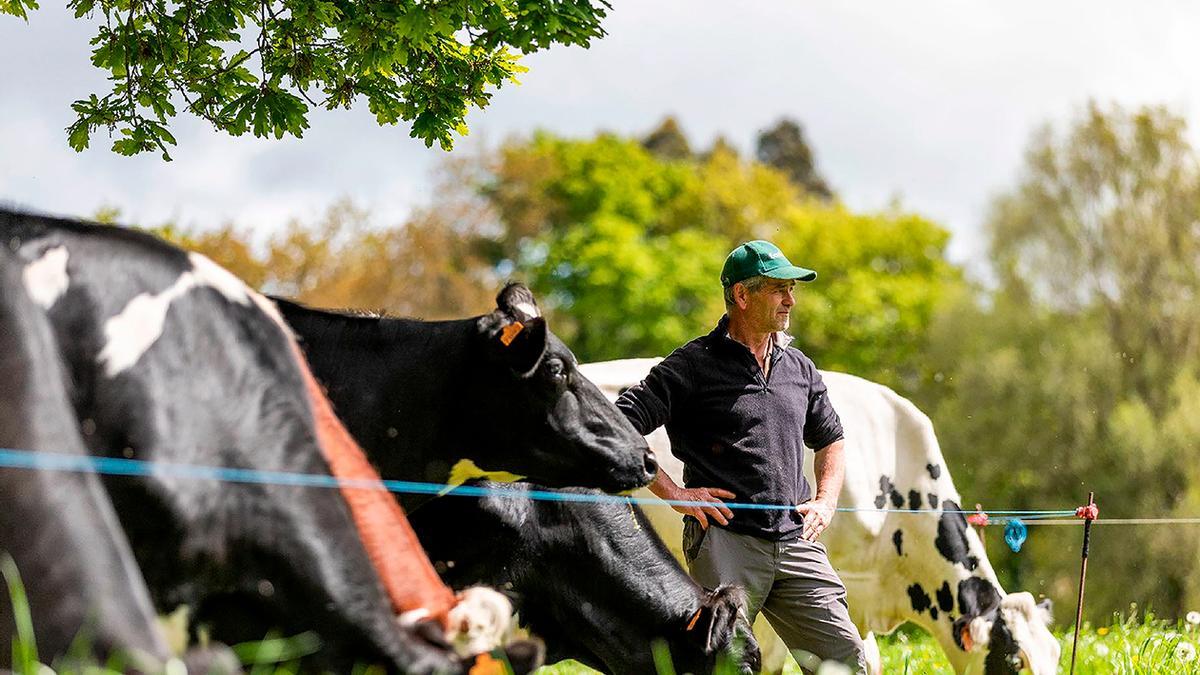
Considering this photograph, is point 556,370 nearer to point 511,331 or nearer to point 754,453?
point 511,331

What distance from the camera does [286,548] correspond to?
354cm

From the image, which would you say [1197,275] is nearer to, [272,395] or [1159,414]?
[1159,414]

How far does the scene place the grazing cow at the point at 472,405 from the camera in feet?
20.1

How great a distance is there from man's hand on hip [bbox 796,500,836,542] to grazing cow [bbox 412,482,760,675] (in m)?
0.57

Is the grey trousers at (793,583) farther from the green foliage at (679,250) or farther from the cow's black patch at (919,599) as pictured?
the green foliage at (679,250)

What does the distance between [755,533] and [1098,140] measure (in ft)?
95.0

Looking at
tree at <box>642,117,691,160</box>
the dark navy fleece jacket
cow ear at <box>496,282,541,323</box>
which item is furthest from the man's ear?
tree at <box>642,117,691,160</box>

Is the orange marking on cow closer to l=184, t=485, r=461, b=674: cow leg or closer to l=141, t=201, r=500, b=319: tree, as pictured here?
l=184, t=485, r=461, b=674: cow leg

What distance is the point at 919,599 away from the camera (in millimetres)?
9516

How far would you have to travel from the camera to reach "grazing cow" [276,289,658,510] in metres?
6.13

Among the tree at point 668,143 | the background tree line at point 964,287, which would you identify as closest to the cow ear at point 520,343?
the background tree line at point 964,287

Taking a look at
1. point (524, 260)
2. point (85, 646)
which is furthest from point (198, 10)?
point (524, 260)

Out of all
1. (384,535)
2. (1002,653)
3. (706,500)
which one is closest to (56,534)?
(384,535)

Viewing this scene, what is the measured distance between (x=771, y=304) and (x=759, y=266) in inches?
7.2
